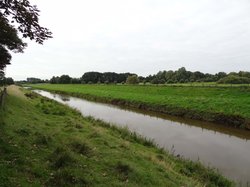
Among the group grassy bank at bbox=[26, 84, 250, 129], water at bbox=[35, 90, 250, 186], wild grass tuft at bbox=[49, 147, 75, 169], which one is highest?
wild grass tuft at bbox=[49, 147, 75, 169]

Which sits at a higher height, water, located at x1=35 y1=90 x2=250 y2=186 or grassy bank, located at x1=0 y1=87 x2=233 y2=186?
grassy bank, located at x1=0 y1=87 x2=233 y2=186

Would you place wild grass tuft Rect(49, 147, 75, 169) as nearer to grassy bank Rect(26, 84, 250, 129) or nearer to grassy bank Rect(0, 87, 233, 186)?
grassy bank Rect(0, 87, 233, 186)

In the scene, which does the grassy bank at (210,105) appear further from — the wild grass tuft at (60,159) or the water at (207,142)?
the wild grass tuft at (60,159)

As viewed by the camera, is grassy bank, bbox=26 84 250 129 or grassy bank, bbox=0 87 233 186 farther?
grassy bank, bbox=26 84 250 129

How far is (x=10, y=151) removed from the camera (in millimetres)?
8508

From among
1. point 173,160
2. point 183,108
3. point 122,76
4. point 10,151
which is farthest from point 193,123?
point 122,76

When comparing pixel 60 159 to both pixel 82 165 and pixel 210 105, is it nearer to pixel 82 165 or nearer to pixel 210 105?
pixel 82 165

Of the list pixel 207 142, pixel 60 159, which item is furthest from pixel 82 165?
pixel 207 142

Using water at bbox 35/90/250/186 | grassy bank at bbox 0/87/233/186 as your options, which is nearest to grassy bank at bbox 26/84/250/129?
water at bbox 35/90/250/186

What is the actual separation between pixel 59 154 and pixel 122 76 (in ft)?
476

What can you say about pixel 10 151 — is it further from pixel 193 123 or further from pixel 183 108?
pixel 183 108

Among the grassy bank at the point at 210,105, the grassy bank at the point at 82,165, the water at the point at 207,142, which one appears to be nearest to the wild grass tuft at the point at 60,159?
the grassy bank at the point at 82,165

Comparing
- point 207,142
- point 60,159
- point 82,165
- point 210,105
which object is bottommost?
point 207,142

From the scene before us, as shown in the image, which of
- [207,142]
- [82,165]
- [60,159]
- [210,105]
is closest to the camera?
[60,159]
